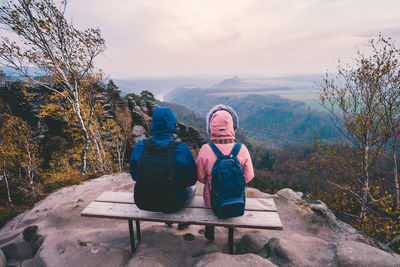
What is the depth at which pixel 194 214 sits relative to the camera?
3.76m

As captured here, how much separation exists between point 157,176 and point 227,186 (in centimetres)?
126

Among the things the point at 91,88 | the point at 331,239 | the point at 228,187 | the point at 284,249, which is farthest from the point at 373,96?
the point at 91,88

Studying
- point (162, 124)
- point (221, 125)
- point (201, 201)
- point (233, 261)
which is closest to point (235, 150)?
point (221, 125)

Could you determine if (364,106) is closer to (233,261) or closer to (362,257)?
(362,257)

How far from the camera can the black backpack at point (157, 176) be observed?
328cm

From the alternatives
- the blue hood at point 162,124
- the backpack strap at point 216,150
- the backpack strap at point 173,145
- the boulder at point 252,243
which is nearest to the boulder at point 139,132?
the boulder at point 252,243

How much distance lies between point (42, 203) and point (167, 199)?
22.3 feet

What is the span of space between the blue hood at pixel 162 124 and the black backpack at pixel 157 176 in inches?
7.7

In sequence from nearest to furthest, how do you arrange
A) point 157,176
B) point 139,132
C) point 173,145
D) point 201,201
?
point 157,176
point 173,145
point 201,201
point 139,132

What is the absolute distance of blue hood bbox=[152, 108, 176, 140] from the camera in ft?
11.5

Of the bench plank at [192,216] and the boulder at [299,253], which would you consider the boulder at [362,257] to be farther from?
the bench plank at [192,216]

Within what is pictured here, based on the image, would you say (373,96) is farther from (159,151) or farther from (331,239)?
(159,151)

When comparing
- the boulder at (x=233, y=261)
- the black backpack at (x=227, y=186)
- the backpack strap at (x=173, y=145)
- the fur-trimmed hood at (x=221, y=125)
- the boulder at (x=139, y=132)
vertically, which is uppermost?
the fur-trimmed hood at (x=221, y=125)

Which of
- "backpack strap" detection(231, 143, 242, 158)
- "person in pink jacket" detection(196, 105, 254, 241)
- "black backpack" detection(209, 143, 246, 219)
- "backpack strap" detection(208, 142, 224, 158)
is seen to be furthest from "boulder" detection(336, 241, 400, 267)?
"backpack strap" detection(208, 142, 224, 158)
